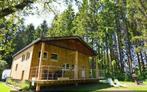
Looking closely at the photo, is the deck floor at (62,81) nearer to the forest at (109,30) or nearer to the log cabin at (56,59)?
the log cabin at (56,59)

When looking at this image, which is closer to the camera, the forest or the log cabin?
the log cabin

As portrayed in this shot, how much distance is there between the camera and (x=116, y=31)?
3894 cm

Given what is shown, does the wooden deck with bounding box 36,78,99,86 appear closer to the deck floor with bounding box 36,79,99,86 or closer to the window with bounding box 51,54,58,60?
the deck floor with bounding box 36,79,99,86

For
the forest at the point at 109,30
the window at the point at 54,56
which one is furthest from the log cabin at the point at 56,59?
the forest at the point at 109,30

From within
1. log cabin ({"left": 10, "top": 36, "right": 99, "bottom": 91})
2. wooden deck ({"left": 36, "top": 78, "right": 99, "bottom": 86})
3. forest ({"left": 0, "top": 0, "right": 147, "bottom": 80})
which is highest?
forest ({"left": 0, "top": 0, "right": 147, "bottom": 80})

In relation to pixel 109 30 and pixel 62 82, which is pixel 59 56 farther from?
pixel 109 30

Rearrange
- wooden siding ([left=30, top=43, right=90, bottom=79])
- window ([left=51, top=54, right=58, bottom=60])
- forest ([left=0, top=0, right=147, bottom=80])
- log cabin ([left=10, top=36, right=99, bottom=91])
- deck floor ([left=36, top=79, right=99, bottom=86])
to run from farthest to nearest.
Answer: forest ([left=0, top=0, right=147, bottom=80])
window ([left=51, top=54, right=58, bottom=60])
wooden siding ([left=30, top=43, right=90, bottom=79])
log cabin ([left=10, top=36, right=99, bottom=91])
deck floor ([left=36, top=79, right=99, bottom=86])

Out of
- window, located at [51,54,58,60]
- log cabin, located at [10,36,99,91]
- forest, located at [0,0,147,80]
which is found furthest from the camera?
forest, located at [0,0,147,80]

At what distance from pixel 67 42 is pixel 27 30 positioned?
42227mm

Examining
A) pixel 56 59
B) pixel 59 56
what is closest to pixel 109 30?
pixel 59 56

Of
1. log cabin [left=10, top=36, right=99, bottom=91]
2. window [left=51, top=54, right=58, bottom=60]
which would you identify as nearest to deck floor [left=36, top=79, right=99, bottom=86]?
log cabin [left=10, top=36, right=99, bottom=91]

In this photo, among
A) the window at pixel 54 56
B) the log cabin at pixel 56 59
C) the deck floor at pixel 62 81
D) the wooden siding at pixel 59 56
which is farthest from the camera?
the window at pixel 54 56

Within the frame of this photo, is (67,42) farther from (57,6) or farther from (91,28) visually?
(91,28)

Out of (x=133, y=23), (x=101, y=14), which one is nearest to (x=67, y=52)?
(x=101, y=14)
